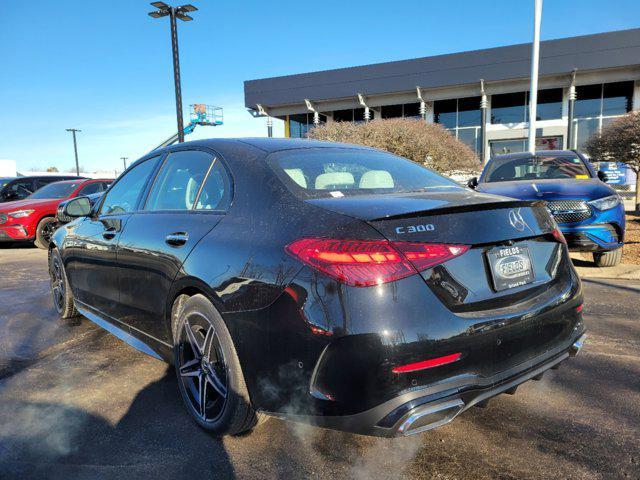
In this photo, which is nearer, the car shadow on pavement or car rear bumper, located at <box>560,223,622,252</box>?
the car shadow on pavement

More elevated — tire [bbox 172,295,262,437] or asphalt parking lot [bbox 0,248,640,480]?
tire [bbox 172,295,262,437]

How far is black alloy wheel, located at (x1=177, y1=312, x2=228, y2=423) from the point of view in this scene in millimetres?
2459

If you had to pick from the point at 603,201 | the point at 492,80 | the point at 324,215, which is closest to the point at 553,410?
the point at 324,215

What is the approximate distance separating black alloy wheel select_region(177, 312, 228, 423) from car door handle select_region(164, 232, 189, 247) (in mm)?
409

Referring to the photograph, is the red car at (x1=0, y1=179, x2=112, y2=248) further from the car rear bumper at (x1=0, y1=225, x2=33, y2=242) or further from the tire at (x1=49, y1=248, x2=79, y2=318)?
the tire at (x1=49, y1=248, x2=79, y2=318)

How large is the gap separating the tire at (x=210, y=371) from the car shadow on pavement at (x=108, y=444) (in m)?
0.13

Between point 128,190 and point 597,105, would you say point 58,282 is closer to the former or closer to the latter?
point 128,190

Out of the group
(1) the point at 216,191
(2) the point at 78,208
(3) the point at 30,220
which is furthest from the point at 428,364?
(3) the point at 30,220

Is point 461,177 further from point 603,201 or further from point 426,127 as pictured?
point 603,201

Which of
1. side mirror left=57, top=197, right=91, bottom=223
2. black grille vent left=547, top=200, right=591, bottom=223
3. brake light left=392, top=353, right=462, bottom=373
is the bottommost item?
brake light left=392, top=353, right=462, bottom=373

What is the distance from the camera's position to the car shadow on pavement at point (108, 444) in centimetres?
230

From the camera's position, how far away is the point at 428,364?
1.91 m

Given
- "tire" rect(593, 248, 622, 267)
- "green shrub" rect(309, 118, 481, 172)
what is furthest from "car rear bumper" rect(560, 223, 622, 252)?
"green shrub" rect(309, 118, 481, 172)

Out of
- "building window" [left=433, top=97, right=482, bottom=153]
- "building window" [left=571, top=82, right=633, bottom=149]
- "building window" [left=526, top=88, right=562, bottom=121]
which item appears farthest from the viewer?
"building window" [left=433, top=97, right=482, bottom=153]
